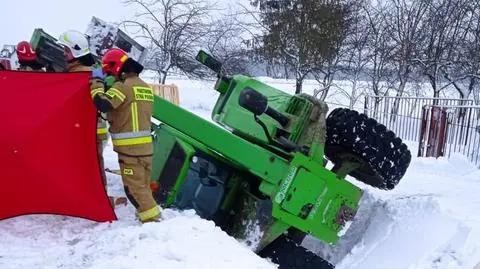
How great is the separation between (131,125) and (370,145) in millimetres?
2188

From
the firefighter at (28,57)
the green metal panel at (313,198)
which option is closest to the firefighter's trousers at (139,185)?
the green metal panel at (313,198)

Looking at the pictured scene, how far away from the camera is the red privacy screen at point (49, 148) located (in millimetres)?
4020

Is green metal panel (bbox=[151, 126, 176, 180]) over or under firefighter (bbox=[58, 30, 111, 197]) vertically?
under

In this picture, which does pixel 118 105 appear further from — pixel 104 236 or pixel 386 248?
pixel 386 248

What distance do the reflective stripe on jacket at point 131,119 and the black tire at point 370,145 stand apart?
1850mm

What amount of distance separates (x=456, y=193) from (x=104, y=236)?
4.38 metres

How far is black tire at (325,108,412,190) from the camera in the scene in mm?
4984

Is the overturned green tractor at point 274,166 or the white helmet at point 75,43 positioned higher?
the white helmet at point 75,43

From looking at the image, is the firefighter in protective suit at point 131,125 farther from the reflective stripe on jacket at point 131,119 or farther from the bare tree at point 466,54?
the bare tree at point 466,54

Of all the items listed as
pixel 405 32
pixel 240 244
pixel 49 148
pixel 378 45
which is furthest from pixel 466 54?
pixel 49 148

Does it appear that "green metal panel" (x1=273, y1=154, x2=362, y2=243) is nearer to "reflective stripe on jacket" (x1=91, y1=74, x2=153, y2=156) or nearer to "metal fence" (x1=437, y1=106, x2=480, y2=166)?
"reflective stripe on jacket" (x1=91, y1=74, x2=153, y2=156)

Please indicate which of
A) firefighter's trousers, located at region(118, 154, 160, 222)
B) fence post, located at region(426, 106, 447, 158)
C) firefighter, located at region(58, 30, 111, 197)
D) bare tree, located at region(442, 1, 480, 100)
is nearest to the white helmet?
firefighter, located at region(58, 30, 111, 197)

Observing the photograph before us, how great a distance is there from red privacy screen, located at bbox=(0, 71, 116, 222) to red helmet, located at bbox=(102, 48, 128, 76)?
187 millimetres

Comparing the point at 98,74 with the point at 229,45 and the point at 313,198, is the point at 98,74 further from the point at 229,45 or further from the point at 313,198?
the point at 229,45
